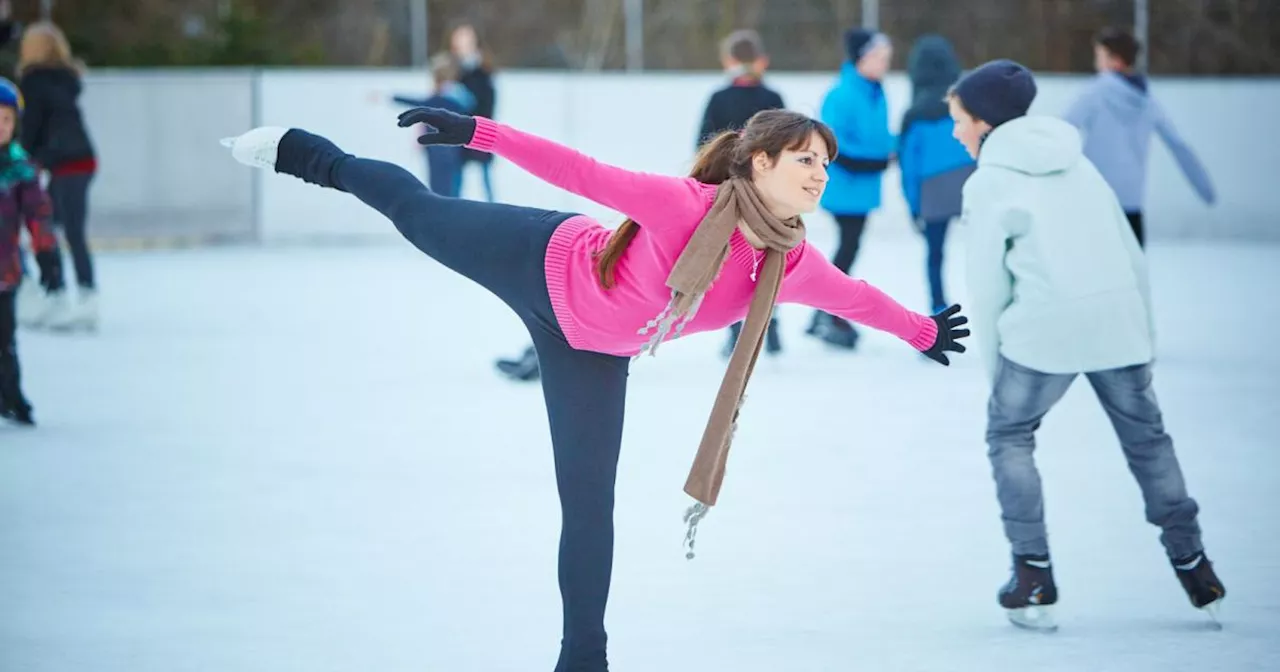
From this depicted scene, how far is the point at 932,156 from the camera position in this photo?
7633 mm

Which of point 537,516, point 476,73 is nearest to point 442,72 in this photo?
point 476,73

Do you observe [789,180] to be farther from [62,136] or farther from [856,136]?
[62,136]

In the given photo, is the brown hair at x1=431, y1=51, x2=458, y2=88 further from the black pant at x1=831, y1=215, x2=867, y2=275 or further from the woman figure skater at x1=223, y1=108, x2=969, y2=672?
the woman figure skater at x1=223, y1=108, x2=969, y2=672

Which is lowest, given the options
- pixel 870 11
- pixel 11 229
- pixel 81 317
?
pixel 81 317

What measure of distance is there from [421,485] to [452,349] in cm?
306

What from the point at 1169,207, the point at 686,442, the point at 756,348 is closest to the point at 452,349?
the point at 686,442

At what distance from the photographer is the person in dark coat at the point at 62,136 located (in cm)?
870

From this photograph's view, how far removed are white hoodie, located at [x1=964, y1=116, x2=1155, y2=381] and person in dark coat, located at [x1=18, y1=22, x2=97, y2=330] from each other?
6.29 meters

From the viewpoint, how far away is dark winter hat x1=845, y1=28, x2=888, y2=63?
787 cm

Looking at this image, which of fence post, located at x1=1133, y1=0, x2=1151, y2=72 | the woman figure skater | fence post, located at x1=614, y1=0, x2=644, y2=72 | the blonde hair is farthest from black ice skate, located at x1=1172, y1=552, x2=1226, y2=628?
fence post, located at x1=614, y1=0, x2=644, y2=72

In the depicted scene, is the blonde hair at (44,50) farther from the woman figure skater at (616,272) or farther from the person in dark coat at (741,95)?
the woman figure skater at (616,272)

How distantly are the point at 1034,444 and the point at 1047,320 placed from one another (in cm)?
31

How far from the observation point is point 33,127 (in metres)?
8.72

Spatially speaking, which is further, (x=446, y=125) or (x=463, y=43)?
(x=463, y=43)
